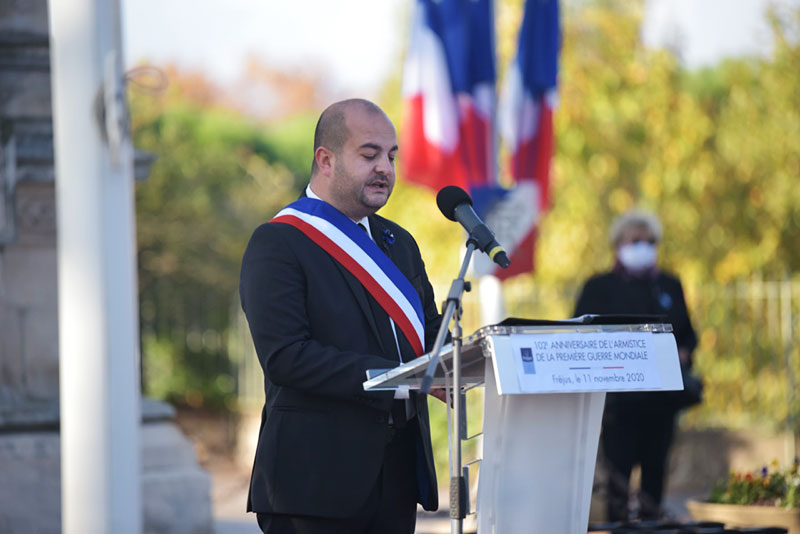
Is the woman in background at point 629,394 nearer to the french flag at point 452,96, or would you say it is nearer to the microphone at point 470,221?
the french flag at point 452,96

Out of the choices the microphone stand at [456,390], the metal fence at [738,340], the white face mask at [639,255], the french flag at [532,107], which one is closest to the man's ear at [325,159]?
the microphone stand at [456,390]

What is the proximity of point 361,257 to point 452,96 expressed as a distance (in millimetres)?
5898

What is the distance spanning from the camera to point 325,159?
378 cm

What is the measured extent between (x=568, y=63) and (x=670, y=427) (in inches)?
315

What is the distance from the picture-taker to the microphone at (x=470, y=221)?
351 centimetres

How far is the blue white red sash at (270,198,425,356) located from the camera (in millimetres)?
3689

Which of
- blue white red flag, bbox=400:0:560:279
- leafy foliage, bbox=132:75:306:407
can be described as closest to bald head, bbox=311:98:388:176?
blue white red flag, bbox=400:0:560:279

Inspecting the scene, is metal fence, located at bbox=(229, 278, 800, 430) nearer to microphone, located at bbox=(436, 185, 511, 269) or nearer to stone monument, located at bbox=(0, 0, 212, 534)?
stone monument, located at bbox=(0, 0, 212, 534)

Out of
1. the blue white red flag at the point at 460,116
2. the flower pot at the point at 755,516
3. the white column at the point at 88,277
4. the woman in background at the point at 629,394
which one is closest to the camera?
the white column at the point at 88,277

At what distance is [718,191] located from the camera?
46.5 ft

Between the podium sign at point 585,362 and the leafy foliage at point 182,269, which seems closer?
the podium sign at point 585,362

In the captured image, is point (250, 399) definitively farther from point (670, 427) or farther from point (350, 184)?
point (350, 184)

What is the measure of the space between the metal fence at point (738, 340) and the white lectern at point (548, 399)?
763 cm

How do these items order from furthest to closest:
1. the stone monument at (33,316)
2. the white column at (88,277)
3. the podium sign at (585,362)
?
the stone monument at (33,316), the white column at (88,277), the podium sign at (585,362)
